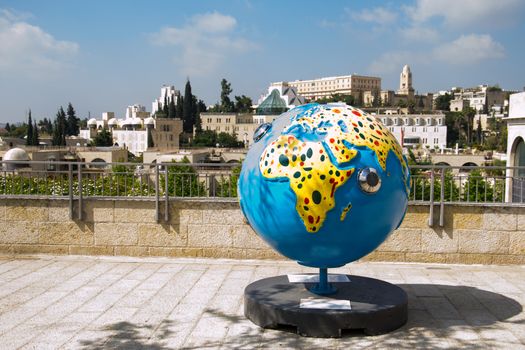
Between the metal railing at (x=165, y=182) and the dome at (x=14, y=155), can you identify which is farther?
the dome at (x=14, y=155)

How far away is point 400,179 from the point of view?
243 inches

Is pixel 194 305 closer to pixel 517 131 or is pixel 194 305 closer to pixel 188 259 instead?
pixel 188 259

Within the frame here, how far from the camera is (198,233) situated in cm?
1023

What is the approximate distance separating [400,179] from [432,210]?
12.7 ft

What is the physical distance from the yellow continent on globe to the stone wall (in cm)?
408

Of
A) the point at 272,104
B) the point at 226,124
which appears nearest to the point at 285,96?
the point at 272,104

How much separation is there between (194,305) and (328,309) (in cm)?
206

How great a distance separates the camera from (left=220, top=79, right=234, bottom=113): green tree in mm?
157125

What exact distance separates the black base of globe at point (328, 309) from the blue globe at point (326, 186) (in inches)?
21.6

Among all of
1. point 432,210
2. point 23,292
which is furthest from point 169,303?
point 432,210

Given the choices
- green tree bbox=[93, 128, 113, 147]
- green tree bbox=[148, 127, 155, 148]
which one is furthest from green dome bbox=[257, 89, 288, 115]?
green tree bbox=[93, 128, 113, 147]

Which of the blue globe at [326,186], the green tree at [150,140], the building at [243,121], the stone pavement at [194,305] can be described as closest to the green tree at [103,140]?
the green tree at [150,140]

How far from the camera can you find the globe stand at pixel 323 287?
6.86 m

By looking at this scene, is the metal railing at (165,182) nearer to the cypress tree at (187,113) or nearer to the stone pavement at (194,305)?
the stone pavement at (194,305)
